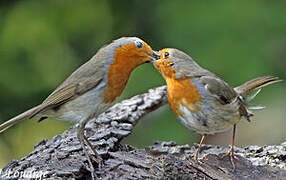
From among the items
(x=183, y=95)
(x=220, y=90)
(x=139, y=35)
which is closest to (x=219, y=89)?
(x=220, y=90)

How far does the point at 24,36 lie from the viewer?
6.19m

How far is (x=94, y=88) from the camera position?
4.45m

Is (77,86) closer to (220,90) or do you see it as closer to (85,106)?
(85,106)

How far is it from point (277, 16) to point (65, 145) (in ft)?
9.59

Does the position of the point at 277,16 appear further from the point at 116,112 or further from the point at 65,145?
the point at 65,145

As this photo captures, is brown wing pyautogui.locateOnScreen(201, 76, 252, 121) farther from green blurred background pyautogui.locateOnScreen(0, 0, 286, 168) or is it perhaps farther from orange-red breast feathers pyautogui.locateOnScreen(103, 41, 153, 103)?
green blurred background pyautogui.locateOnScreen(0, 0, 286, 168)

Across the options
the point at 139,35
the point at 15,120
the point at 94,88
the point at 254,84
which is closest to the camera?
the point at 15,120

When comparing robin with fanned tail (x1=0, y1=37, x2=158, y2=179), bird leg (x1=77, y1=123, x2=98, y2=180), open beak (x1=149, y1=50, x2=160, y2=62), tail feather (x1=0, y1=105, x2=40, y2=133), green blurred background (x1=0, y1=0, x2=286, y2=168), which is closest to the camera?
bird leg (x1=77, y1=123, x2=98, y2=180)

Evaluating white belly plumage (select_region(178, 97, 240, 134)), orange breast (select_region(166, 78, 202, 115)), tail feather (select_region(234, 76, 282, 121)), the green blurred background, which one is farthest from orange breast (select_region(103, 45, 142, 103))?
the green blurred background

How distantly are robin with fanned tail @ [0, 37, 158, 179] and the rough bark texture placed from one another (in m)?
0.27

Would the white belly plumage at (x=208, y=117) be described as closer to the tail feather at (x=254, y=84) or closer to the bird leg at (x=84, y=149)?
the tail feather at (x=254, y=84)

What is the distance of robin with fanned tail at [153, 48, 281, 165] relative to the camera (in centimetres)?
470

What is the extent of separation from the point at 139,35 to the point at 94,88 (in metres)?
2.29

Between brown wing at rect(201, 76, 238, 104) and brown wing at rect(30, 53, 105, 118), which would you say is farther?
brown wing at rect(201, 76, 238, 104)
